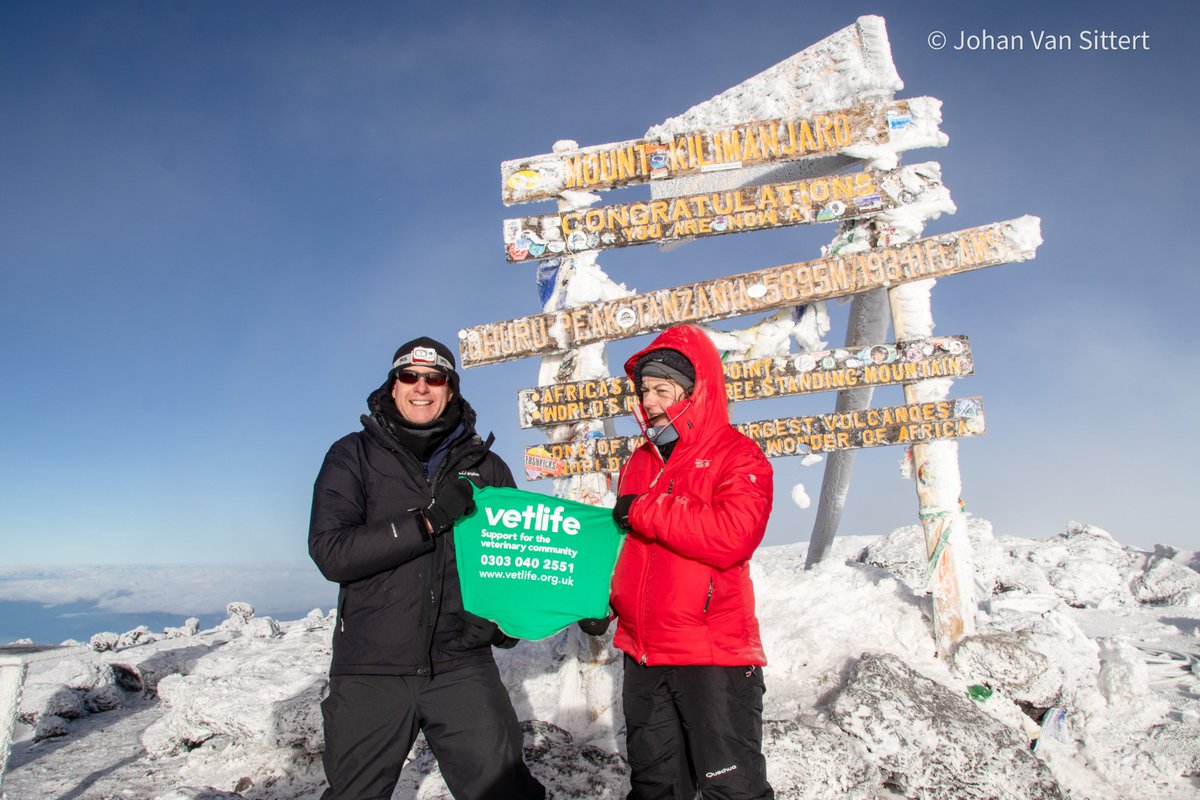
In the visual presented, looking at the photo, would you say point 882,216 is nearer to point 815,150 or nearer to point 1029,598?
point 815,150

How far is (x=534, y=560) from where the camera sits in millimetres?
3375

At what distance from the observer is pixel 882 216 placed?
6176 millimetres

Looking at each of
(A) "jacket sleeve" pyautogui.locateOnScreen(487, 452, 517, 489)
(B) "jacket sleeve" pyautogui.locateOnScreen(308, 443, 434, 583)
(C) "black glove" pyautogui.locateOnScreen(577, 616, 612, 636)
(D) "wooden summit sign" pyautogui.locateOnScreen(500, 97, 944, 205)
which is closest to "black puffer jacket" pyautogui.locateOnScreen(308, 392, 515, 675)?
(B) "jacket sleeve" pyautogui.locateOnScreen(308, 443, 434, 583)

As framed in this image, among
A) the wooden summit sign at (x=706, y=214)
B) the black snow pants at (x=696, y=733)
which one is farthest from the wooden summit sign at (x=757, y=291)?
the black snow pants at (x=696, y=733)

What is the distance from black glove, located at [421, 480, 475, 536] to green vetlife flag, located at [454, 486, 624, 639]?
0.26m

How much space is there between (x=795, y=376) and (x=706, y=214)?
155 centimetres

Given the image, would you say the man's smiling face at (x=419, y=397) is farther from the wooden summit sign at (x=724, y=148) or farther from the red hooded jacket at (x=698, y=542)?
the wooden summit sign at (x=724, y=148)

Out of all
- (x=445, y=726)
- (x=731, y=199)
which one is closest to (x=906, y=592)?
(x=731, y=199)

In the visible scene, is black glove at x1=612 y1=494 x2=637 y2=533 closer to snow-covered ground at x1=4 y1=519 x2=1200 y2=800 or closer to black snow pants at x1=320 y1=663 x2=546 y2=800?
black snow pants at x1=320 y1=663 x2=546 y2=800

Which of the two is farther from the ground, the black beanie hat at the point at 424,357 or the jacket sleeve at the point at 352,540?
the black beanie hat at the point at 424,357

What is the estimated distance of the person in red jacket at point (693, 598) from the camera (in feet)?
9.33

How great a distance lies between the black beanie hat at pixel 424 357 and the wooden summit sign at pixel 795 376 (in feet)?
8.89

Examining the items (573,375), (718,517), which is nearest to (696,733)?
(718,517)

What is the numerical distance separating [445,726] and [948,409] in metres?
4.68
